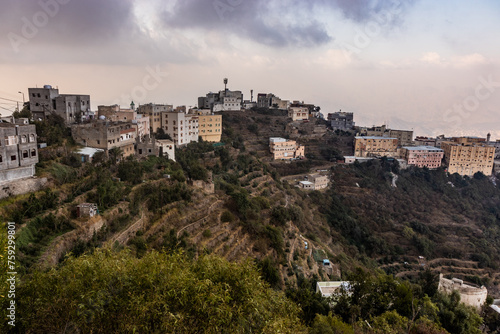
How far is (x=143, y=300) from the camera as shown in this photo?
721cm

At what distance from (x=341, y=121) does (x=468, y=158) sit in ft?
66.3

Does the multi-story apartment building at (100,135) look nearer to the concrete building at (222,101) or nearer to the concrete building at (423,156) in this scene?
the concrete building at (222,101)

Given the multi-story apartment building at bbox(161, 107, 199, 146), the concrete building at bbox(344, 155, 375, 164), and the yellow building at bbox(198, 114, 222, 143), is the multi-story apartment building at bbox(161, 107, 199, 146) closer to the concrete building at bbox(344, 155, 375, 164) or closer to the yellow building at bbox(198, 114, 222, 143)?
the yellow building at bbox(198, 114, 222, 143)

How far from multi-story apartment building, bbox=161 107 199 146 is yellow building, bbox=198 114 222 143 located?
7.52 ft

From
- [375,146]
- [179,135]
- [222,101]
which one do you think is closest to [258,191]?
[179,135]

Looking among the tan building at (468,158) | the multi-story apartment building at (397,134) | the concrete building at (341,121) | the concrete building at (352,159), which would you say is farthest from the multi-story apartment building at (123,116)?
the tan building at (468,158)

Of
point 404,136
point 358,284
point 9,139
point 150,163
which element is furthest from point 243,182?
point 404,136

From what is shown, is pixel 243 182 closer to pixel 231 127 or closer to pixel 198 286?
pixel 231 127

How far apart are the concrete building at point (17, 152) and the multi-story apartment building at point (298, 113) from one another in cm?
4233

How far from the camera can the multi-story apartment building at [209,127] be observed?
3653 centimetres

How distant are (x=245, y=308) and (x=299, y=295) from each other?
8.78 meters

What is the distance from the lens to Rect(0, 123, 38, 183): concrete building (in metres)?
15.4

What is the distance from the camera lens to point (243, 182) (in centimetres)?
3172

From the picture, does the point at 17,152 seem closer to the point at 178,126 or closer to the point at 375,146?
the point at 178,126
